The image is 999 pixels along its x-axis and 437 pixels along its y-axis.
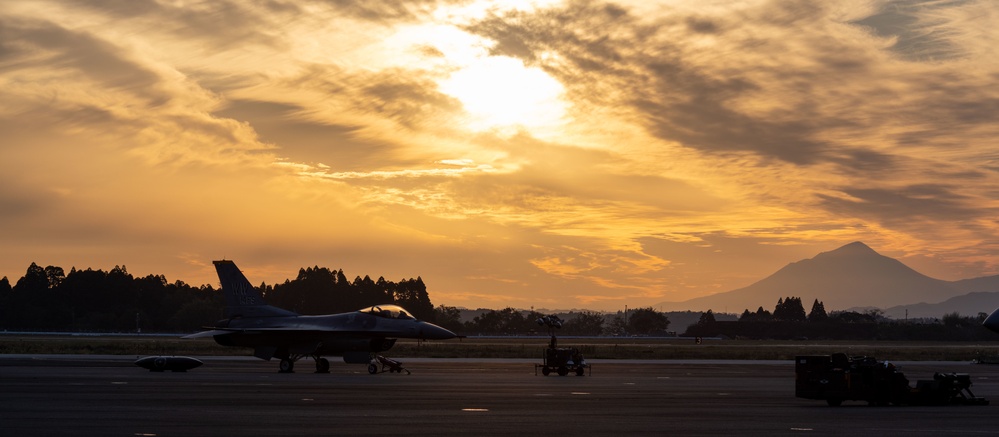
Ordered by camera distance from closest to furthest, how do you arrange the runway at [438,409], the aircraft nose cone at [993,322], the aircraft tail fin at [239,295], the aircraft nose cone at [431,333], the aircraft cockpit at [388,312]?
the runway at [438,409], the aircraft nose cone at [993,322], the aircraft nose cone at [431,333], the aircraft cockpit at [388,312], the aircraft tail fin at [239,295]

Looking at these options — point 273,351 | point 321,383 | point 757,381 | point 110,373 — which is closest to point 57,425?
point 321,383

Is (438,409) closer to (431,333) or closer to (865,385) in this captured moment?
(865,385)

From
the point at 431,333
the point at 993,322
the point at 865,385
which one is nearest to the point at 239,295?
the point at 431,333

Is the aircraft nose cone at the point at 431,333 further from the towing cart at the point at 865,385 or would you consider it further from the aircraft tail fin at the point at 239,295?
the towing cart at the point at 865,385

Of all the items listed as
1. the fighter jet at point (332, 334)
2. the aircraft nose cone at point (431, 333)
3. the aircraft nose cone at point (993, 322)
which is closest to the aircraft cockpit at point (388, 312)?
the fighter jet at point (332, 334)

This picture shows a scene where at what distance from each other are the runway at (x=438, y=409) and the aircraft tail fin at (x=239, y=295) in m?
16.0

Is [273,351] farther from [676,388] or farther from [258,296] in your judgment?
[676,388]

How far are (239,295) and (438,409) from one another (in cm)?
3551

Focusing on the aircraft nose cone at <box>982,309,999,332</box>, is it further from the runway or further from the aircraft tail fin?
the aircraft tail fin

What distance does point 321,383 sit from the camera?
1695 inches

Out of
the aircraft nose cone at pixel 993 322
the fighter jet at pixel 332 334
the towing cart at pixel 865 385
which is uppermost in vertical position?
the aircraft nose cone at pixel 993 322

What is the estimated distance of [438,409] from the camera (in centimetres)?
2878

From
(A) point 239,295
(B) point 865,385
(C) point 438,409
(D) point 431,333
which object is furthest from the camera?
(A) point 239,295

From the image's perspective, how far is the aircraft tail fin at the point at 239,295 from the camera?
61562 mm
